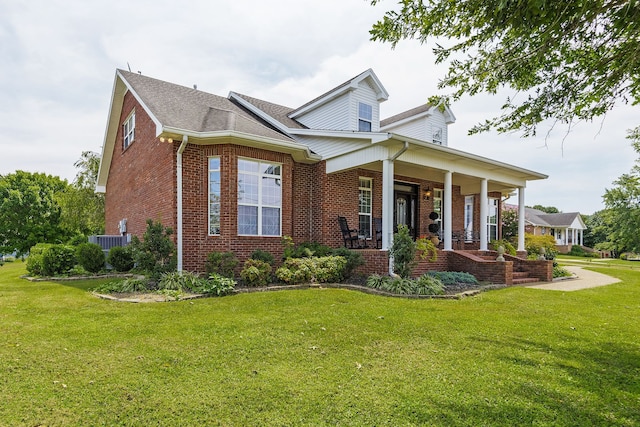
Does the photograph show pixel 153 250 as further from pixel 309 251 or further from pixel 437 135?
pixel 437 135

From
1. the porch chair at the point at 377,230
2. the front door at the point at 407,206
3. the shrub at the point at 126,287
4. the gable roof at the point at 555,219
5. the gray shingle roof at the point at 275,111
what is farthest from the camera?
the gable roof at the point at 555,219

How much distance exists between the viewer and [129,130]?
42.5ft

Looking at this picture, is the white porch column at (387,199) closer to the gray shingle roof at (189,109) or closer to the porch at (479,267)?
the porch at (479,267)

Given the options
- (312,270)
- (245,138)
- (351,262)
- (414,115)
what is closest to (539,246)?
(414,115)

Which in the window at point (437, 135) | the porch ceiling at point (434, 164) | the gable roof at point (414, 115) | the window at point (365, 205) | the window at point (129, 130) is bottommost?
the window at point (365, 205)

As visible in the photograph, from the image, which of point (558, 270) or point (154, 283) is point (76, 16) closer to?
point (154, 283)

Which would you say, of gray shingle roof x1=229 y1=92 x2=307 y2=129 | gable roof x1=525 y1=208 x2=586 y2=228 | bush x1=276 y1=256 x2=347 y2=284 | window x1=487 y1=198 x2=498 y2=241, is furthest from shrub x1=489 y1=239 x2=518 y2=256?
gable roof x1=525 y1=208 x2=586 y2=228

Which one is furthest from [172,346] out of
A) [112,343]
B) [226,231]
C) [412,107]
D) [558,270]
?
[412,107]

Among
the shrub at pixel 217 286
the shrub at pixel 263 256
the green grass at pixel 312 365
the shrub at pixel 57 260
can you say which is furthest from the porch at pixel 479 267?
the shrub at pixel 57 260

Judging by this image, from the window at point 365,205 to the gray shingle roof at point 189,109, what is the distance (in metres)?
3.27

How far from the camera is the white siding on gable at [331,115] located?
1283 cm

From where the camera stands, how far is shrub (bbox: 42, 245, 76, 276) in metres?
10.0

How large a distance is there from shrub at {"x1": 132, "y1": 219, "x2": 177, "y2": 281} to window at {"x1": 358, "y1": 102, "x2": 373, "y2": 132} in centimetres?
809

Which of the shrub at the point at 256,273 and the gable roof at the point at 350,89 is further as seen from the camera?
the gable roof at the point at 350,89
